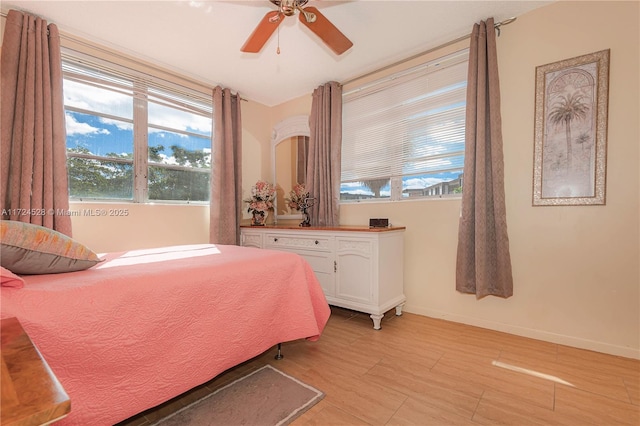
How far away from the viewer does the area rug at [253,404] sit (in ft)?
4.75

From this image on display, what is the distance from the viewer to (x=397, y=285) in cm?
290

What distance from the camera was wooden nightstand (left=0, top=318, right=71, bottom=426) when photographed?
375mm

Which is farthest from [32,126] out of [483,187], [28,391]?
[483,187]

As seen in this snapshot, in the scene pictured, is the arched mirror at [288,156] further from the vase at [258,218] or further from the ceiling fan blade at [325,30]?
the ceiling fan blade at [325,30]

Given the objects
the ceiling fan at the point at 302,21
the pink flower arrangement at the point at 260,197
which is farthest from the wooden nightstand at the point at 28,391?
the pink flower arrangement at the point at 260,197

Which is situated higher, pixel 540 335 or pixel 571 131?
pixel 571 131

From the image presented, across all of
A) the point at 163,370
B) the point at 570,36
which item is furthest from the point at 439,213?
the point at 163,370

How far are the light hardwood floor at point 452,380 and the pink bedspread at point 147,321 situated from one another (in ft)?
1.12

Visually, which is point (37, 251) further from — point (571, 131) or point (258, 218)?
point (571, 131)

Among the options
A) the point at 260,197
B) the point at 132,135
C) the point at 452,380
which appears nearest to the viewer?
the point at 452,380

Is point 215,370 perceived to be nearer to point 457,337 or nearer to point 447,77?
point 457,337

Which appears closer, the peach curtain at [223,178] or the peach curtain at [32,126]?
the peach curtain at [32,126]

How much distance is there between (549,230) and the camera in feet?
7.57

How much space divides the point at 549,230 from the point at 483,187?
579 mm
